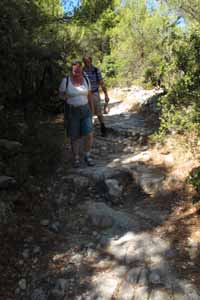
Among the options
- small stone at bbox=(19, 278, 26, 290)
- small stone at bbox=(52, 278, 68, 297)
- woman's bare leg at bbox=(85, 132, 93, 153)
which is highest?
woman's bare leg at bbox=(85, 132, 93, 153)

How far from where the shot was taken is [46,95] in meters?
7.90

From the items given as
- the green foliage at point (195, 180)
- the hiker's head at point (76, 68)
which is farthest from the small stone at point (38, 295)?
the hiker's head at point (76, 68)

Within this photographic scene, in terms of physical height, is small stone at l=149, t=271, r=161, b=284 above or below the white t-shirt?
below

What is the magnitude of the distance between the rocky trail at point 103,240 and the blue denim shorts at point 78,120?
540mm

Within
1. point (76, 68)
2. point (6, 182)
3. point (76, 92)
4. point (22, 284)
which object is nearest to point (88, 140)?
point (76, 92)

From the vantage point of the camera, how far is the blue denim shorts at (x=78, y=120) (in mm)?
5191

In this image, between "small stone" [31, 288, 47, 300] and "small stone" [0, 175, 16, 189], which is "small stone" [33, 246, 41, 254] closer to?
"small stone" [31, 288, 47, 300]

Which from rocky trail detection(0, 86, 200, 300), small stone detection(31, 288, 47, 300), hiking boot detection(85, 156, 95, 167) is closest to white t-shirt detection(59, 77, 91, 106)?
hiking boot detection(85, 156, 95, 167)

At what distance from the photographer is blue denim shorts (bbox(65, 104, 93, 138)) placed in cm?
519

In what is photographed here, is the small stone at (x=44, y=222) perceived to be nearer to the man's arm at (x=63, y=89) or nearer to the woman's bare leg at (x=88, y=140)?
the woman's bare leg at (x=88, y=140)

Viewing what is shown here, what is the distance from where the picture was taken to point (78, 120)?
5242 mm

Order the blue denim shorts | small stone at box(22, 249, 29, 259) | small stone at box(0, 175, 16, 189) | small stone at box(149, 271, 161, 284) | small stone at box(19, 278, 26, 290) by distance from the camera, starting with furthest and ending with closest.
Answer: the blue denim shorts, small stone at box(0, 175, 16, 189), small stone at box(22, 249, 29, 259), small stone at box(19, 278, 26, 290), small stone at box(149, 271, 161, 284)

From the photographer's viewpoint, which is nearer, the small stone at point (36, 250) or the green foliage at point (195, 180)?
the small stone at point (36, 250)

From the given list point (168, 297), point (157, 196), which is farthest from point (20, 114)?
point (168, 297)
